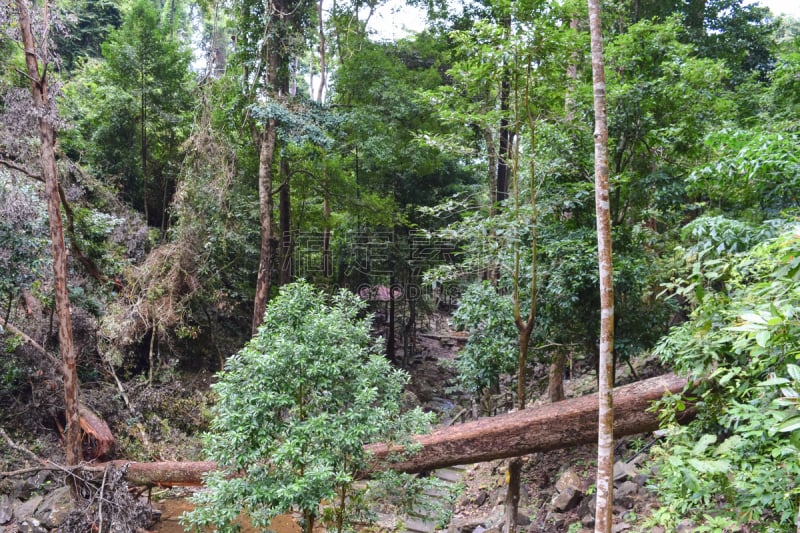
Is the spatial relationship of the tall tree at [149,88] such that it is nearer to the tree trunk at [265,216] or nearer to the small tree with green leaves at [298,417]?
the tree trunk at [265,216]

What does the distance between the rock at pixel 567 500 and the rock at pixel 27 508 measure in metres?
6.63

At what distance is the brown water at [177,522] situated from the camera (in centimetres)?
677

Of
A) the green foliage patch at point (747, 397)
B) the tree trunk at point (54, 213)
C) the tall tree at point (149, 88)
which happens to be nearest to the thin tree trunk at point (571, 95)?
the green foliage patch at point (747, 397)

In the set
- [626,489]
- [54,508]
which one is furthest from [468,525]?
[54,508]

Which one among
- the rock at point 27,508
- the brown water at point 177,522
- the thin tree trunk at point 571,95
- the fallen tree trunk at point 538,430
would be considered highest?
the thin tree trunk at point 571,95

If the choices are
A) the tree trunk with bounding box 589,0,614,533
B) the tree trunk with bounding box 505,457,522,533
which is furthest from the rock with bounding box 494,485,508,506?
the tree trunk with bounding box 589,0,614,533

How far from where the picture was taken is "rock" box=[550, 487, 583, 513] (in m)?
6.05

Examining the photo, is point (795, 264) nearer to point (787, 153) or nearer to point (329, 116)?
point (787, 153)

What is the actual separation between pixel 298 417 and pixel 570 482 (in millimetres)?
4198

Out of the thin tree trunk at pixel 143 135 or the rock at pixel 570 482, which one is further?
the thin tree trunk at pixel 143 135

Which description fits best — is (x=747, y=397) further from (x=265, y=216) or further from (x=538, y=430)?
(x=265, y=216)

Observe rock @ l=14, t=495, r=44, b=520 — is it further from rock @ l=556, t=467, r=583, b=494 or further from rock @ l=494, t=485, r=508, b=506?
rock @ l=556, t=467, r=583, b=494

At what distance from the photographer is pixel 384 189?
1227 cm

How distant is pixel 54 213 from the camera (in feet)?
19.1
